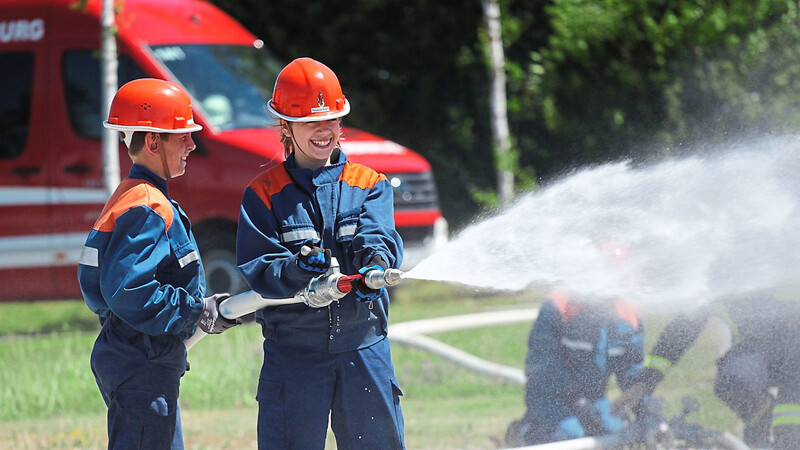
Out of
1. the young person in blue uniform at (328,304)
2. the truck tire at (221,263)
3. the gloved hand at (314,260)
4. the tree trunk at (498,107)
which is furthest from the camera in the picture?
the tree trunk at (498,107)

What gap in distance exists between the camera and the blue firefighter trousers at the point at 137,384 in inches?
142

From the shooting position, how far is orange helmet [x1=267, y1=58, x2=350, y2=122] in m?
3.79

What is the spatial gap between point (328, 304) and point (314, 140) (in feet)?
1.90

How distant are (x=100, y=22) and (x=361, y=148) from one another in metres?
2.44

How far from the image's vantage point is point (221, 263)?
29.8 feet

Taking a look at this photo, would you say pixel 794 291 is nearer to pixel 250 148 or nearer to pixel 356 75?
pixel 250 148

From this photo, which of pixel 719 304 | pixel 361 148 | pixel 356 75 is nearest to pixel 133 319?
pixel 719 304

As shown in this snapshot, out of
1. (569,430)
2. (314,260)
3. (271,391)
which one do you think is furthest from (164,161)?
(569,430)

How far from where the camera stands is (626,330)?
5.34 meters

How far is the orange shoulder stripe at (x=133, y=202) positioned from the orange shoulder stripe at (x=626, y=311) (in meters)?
2.49

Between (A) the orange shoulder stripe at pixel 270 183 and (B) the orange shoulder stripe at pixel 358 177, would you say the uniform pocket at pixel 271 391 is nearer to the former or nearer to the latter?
(A) the orange shoulder stripe at pixel 270 183

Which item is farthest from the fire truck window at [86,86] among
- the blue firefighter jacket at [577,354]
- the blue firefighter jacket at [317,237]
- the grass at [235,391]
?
the blue firefighter jacket at [317,237]

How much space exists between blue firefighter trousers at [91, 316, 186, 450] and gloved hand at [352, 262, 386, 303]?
0.70 meters

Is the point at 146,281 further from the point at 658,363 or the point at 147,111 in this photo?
the point at 658,363
